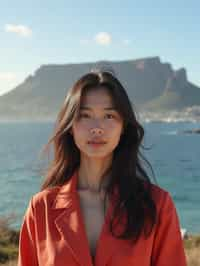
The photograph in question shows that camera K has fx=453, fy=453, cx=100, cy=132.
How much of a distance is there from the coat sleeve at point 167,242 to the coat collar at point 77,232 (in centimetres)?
17

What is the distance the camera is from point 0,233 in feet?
42.7

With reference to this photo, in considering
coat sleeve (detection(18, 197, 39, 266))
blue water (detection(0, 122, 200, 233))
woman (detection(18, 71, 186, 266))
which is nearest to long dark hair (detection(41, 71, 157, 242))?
woman (detection(18, 71, 186, 266))

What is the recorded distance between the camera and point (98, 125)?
2199 millimetres

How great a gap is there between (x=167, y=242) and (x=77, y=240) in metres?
0.42

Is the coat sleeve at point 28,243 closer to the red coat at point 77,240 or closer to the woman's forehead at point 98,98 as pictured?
the red coat at point 77,240

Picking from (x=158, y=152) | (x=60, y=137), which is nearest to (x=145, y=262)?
(x=60, y=137)

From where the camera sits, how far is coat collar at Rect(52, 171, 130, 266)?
2055 millimetres

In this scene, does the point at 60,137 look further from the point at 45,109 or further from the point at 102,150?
the point at 45,109

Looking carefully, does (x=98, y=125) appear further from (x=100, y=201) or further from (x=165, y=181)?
(x=165, y=181)

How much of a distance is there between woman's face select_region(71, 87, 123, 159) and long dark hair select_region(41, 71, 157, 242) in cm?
3

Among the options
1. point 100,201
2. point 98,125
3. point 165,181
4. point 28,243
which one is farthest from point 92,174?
point 165,181

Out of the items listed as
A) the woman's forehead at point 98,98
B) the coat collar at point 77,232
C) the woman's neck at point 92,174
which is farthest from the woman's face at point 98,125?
the coat collar at point 77,232

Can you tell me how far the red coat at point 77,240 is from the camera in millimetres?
2055

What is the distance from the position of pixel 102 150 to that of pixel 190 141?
92.3m
